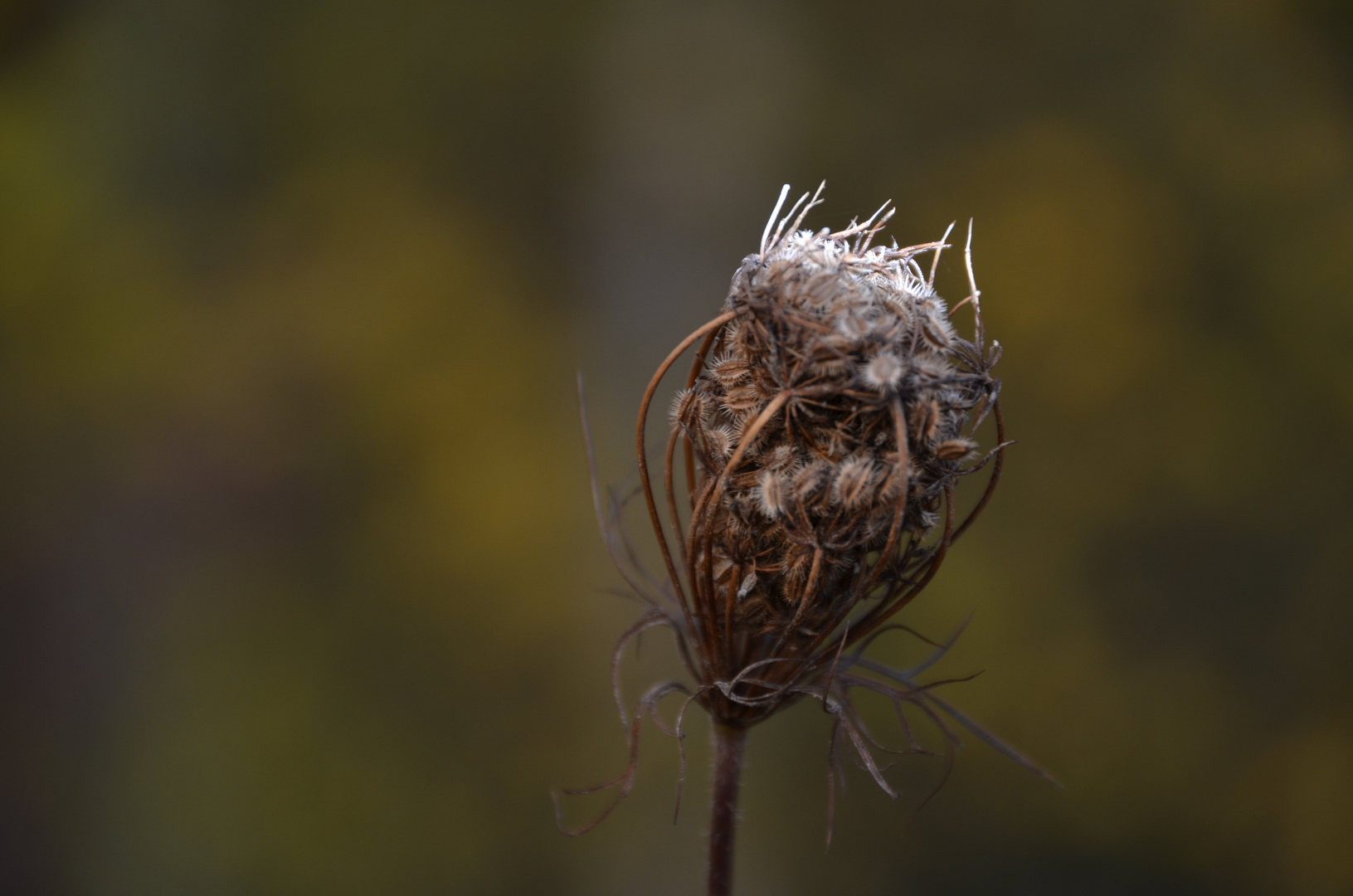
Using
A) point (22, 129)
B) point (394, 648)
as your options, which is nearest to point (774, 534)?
point (394, 648)

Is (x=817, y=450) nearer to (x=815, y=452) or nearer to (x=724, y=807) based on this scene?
(x=815, y=452)

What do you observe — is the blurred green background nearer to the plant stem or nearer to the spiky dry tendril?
the plant stem

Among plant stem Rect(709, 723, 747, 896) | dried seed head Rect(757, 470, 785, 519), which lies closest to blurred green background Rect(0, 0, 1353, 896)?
plant stem Rect(709, 723, 747, 896)

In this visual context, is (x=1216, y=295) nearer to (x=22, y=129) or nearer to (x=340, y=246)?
(x=340, y=246)

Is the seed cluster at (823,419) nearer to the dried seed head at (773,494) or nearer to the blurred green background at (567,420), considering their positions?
the dried seed head at (773,494)

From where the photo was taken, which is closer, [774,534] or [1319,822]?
[774,534]

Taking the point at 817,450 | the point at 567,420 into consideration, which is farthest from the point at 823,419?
the point at 567,420

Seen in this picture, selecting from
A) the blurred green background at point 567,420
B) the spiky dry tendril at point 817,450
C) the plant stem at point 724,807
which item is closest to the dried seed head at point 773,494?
the spiky dry tendril at point 817,450
